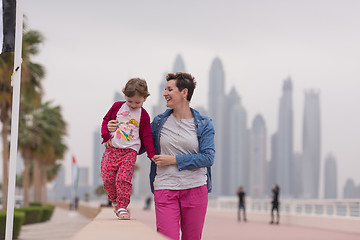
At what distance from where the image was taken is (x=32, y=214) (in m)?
36.1

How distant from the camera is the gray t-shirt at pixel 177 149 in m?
4.98

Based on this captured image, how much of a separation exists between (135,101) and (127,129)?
0.24 meters

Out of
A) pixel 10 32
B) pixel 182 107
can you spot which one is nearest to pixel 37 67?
pixel 10 32

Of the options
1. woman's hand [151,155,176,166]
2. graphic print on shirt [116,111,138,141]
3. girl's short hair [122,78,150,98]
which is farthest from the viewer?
graphic print on shirt [116,111,138,141]

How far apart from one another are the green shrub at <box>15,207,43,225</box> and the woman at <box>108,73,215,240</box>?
30129 millimetres

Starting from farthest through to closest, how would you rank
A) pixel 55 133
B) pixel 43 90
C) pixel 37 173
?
pixel 37 173
pixel 55 133
pixel 43 90

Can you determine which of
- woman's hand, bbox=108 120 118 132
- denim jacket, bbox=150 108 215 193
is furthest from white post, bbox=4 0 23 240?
denim jacket, bbox=150 108 215 193

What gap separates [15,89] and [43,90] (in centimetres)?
2147

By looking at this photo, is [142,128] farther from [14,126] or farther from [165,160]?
[14,126]

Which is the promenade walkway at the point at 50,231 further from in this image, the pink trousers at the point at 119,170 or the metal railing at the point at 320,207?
the pink trousers at the point at 119,170

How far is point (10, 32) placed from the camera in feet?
20.8

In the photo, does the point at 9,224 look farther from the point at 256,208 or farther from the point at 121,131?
the point at 256,208

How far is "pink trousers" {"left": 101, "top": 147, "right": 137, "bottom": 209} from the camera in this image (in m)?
5.16

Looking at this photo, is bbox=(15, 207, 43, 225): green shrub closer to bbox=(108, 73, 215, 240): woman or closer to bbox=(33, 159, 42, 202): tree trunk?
bbox=(33, 159, 42, 202): tree trunk
